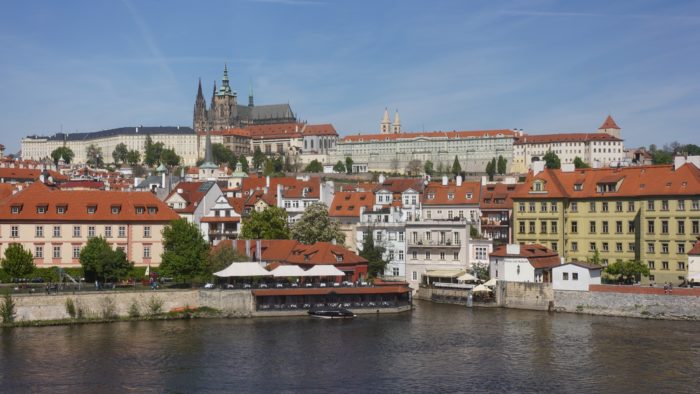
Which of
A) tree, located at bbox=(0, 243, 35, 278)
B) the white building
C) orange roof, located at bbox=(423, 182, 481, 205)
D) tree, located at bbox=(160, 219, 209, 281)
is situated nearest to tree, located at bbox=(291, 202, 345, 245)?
orange roof, located at bbox=(423, 182, 481, 205)

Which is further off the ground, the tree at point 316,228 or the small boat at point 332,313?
the tree at point 316,228

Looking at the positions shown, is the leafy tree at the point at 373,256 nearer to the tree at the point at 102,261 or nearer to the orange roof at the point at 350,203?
the orange roof at the point at 350,203

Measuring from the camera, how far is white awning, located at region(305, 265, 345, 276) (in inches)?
2272

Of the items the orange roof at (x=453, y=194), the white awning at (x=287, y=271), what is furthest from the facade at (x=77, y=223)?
the orange roof at (x=453, y=194)

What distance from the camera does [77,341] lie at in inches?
1794

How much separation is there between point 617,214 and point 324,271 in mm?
23340

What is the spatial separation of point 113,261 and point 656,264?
38969 millimetres

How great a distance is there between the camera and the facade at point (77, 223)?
62.6m

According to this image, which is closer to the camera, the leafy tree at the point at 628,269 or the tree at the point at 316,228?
the leafy tree at the point at 628,269

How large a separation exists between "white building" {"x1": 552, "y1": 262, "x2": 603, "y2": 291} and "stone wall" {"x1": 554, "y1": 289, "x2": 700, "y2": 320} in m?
0.54

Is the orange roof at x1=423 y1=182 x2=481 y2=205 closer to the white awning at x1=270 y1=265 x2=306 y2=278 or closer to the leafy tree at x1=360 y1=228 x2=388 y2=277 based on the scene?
the leafy tree at x1=360 y1=228 x2=388 y2=277

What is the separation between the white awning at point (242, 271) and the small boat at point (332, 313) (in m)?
4.32

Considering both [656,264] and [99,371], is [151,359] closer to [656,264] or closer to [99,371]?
[99,371]

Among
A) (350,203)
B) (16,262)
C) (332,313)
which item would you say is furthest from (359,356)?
(350,203)
